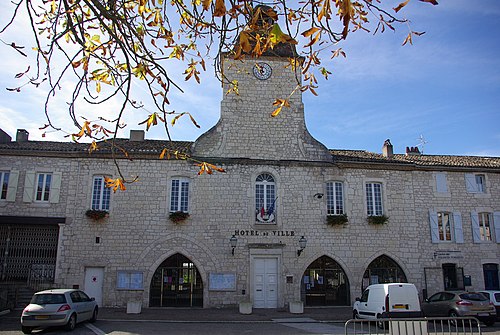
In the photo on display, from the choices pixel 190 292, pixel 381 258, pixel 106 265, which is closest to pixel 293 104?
pixel 381 258

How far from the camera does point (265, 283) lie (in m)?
17.9

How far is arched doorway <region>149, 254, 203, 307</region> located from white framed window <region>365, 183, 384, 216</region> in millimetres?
8149

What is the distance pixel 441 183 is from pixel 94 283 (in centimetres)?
1606

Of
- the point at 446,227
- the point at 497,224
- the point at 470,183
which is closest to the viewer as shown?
the point at 446,227

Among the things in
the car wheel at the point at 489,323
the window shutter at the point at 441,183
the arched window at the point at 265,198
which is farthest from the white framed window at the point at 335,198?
the car wheel at the point at 489,323

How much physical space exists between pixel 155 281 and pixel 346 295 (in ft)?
26.5

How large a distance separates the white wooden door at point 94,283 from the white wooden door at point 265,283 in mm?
6266

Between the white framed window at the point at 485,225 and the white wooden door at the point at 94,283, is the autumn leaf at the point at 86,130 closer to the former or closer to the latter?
Answer: the white wooden door at the point at 94,283

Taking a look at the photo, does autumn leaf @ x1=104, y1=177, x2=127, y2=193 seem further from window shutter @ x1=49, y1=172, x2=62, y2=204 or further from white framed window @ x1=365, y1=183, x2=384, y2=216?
white framed window @ x1=365, y1=183, x2=384, y2=216

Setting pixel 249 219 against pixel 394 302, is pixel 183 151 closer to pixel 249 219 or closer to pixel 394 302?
pixel 249 219

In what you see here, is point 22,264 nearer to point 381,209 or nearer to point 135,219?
point 135,219

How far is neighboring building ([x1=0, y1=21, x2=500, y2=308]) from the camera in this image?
1747 cm

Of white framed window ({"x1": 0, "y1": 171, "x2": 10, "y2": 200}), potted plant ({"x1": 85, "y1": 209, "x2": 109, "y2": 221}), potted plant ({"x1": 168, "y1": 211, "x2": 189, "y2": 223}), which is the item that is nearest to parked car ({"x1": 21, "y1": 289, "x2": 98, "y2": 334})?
potted plant ({"x1": 85, "y1": 209, "x2": 109, "y2": 221})

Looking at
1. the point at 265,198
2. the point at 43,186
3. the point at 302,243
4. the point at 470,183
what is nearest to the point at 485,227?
the point at 470,183
